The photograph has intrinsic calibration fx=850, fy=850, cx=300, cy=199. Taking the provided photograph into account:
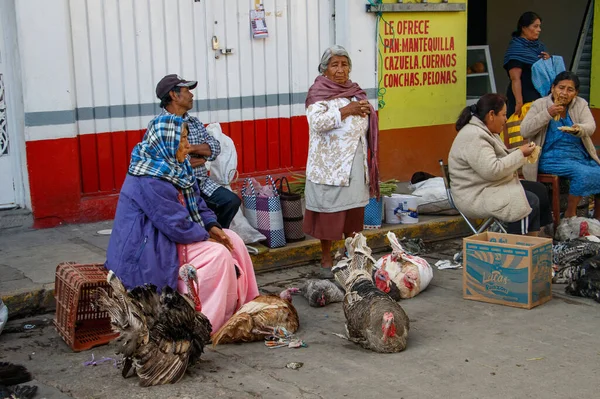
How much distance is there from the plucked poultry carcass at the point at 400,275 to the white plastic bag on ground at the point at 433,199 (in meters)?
2.21

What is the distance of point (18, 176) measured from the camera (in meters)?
7.64

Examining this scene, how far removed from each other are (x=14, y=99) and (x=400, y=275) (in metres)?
3.78

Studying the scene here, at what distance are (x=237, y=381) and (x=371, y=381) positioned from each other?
736 millimetres

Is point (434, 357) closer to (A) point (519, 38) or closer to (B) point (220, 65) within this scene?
(B) point (220, 65)

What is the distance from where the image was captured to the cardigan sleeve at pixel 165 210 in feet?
17.3

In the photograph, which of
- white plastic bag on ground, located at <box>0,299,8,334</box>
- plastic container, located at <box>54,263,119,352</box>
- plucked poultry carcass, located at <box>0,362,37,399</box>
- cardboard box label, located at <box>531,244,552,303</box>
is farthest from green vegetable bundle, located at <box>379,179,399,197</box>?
plucked poultry carcass, located at <box>0,362,37,399</box>

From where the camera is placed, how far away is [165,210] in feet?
17.3

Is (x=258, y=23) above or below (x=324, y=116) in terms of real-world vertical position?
above

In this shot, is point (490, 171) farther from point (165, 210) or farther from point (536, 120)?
point (165, 210)

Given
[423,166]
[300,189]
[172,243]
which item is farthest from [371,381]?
[423,166]

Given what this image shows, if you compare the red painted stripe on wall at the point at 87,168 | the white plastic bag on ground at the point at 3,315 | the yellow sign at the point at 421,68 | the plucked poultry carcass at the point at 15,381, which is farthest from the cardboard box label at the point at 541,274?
the yellow sign at the point at 421,68

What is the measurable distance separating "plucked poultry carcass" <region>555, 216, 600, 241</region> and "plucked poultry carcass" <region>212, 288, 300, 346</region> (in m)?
3.53

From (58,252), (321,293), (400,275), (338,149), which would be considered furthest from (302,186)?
(58,252)

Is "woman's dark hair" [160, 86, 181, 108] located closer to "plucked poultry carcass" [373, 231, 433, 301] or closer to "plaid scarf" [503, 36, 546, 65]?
"plucked poultry carcass" [373, 231, 433, 301]
